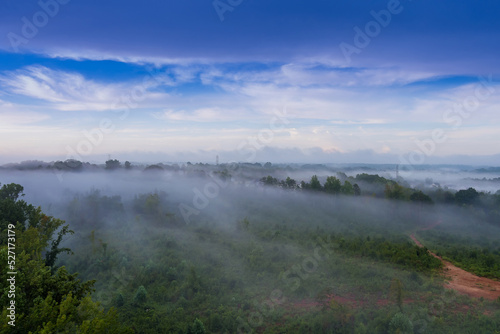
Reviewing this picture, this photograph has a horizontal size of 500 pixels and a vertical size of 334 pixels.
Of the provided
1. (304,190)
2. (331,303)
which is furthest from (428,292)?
(304,190)

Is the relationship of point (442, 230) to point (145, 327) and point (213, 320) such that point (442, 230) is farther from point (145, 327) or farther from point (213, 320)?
point (145, 327)

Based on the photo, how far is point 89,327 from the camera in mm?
8391

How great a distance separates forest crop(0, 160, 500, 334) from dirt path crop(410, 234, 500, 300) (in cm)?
82

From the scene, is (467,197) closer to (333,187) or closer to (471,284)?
(333,187)

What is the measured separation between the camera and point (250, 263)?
2658 cm

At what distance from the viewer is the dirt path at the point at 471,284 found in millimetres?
20562

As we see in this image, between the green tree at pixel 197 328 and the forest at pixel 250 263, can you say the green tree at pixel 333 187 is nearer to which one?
the forest at pixel 250 263

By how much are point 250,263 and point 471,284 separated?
18653 mm

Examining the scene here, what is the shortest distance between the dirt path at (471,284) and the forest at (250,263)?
0.82 meters

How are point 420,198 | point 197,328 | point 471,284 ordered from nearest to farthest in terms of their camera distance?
point 197,328
point 471,284
point 420,198

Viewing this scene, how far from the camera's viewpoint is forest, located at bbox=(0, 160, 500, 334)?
50.5 feet

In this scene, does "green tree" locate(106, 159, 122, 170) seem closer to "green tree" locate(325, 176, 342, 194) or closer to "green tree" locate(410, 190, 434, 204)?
"green tree" locate(325, 176, 342, 194)

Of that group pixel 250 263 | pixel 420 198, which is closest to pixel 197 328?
pixel 250 263

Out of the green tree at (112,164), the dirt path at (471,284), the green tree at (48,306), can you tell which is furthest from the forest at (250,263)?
the green tree at (112,164)
